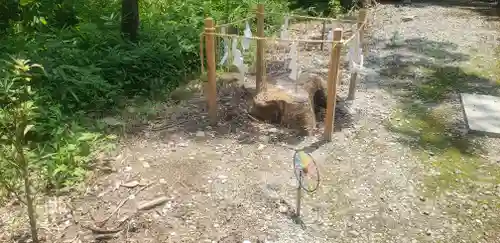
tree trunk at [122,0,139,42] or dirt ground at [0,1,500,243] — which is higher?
tree trunk at [122,0,139,42]

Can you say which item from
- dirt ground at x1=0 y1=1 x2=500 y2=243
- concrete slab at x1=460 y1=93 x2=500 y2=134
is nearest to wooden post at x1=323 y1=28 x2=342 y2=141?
dirt ground at x1=0 y1=1 x2=500 y2=243

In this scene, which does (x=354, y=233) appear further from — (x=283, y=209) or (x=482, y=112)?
(x=482, y=112)

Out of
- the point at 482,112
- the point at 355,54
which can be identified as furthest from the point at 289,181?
the point at 482,112

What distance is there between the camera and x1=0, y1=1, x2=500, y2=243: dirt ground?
3268 millimetres

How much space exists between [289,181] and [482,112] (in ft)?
9.57

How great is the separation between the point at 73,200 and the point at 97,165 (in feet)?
1.63

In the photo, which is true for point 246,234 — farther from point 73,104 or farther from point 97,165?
point 73,104

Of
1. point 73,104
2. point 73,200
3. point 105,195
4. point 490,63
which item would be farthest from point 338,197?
point 490,63

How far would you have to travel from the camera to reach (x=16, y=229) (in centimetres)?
322

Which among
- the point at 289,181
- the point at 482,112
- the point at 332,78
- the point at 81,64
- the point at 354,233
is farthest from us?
the point at 81,64

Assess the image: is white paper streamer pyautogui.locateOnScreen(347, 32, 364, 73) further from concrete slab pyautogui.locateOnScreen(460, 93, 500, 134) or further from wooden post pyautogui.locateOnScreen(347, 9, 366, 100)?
concrete slab pyautogui.locateOnScreen(460, 93, 500, 134)

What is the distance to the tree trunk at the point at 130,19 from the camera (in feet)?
20.7

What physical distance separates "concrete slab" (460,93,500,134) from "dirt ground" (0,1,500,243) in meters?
0.11

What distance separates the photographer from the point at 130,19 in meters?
6.40
